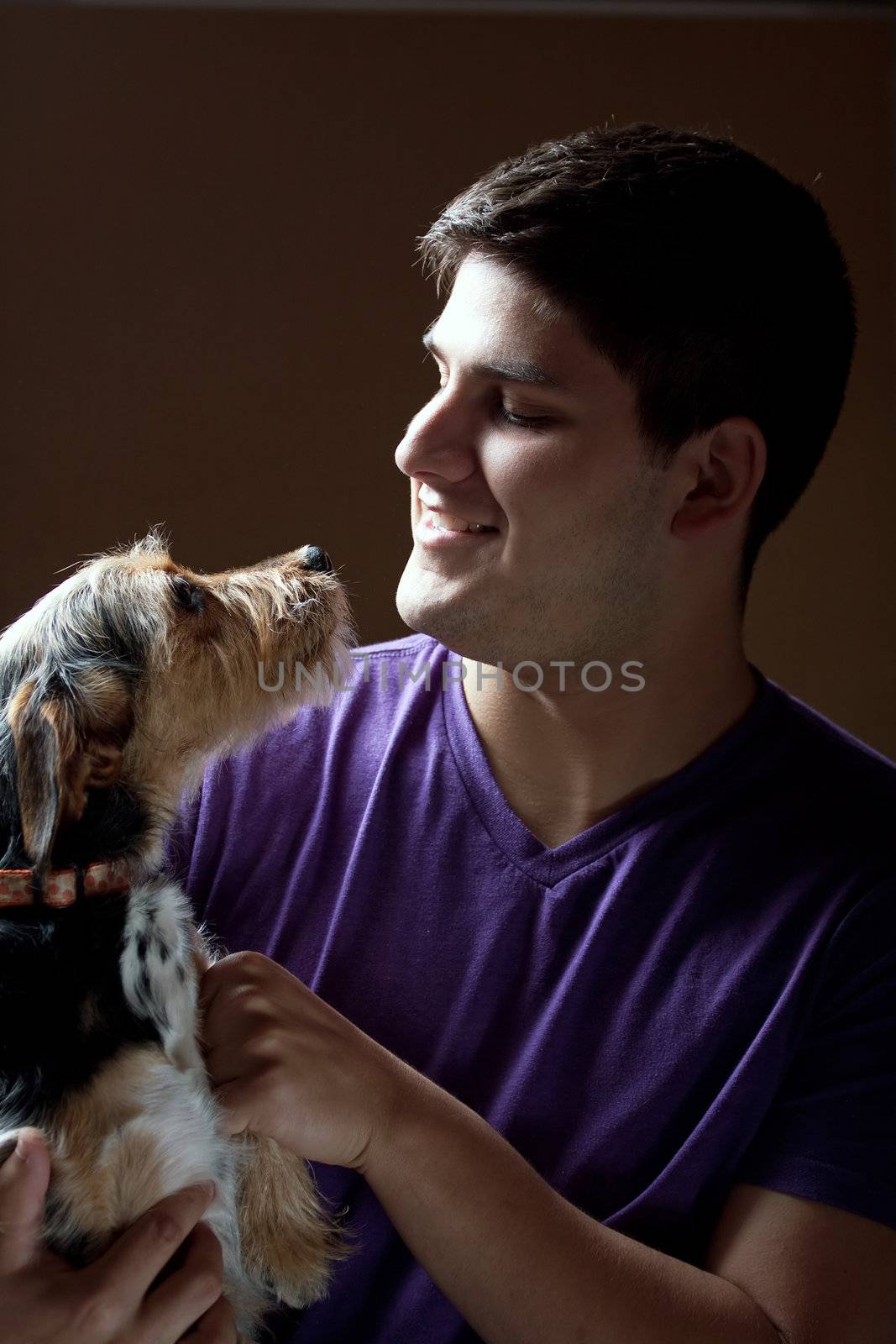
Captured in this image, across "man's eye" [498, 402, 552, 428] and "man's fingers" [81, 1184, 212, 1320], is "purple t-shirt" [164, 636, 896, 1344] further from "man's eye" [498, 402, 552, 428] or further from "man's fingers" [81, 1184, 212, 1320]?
"man's eye" [498, 402, 552, 428]

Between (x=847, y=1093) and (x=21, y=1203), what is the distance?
0.77 metres

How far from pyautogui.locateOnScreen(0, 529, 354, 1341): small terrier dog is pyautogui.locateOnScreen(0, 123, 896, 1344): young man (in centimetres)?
6

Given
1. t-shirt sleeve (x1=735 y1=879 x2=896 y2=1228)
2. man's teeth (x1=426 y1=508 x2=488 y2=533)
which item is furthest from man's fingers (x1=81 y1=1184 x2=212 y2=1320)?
man's teeth (x1=426 y1=508 x2=488 y2=533)

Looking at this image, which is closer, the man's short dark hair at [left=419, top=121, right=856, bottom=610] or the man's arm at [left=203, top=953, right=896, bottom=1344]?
the man's arm at [left=203, top=953, right=896, bottom=1344]

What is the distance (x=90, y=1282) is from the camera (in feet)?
3.63

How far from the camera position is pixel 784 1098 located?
4.36 feet

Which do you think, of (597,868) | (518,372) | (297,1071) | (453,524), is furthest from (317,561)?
(297,1071)

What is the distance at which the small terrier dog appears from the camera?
46.9 inches

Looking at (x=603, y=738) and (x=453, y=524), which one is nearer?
(x=453, y=524)

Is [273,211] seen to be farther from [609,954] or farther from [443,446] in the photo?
[609,954]

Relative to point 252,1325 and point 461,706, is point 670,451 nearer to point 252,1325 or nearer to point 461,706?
point 461,706

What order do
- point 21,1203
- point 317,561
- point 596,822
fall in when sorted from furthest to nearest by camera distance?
point 317,561 → point 596,822 → point 21,1203

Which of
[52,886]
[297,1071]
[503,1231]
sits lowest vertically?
[503,1231]

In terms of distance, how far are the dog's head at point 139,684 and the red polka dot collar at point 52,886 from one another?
0.02 metres
